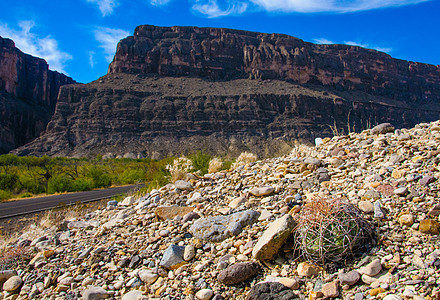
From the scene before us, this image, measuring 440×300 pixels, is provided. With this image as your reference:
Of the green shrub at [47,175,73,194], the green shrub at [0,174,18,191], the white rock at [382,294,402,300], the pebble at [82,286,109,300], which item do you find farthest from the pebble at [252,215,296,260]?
the green shrub at [0,174,18,191]

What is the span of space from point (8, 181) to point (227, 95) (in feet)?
216

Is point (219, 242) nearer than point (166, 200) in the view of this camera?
Yes

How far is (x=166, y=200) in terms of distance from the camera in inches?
247

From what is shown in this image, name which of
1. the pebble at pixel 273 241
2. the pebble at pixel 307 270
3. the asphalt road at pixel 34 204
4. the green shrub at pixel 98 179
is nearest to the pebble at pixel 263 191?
the pebble at pixel 273 241

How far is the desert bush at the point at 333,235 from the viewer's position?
128 inches

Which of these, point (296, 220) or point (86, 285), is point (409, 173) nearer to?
point (296, 220)

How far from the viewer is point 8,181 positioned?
20688 millimetres

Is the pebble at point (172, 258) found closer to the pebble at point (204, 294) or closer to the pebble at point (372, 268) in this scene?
the pebble at point (204, 294)

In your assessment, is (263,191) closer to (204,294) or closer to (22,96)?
(204,294)

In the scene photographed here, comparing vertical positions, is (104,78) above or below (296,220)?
above

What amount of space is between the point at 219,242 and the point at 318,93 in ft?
313

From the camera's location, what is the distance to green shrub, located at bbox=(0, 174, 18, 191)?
66.3ft

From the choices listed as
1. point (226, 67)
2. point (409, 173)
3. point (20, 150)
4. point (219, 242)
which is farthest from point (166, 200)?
point (226, 67)

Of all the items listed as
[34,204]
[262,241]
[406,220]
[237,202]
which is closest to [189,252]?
[262,241]
